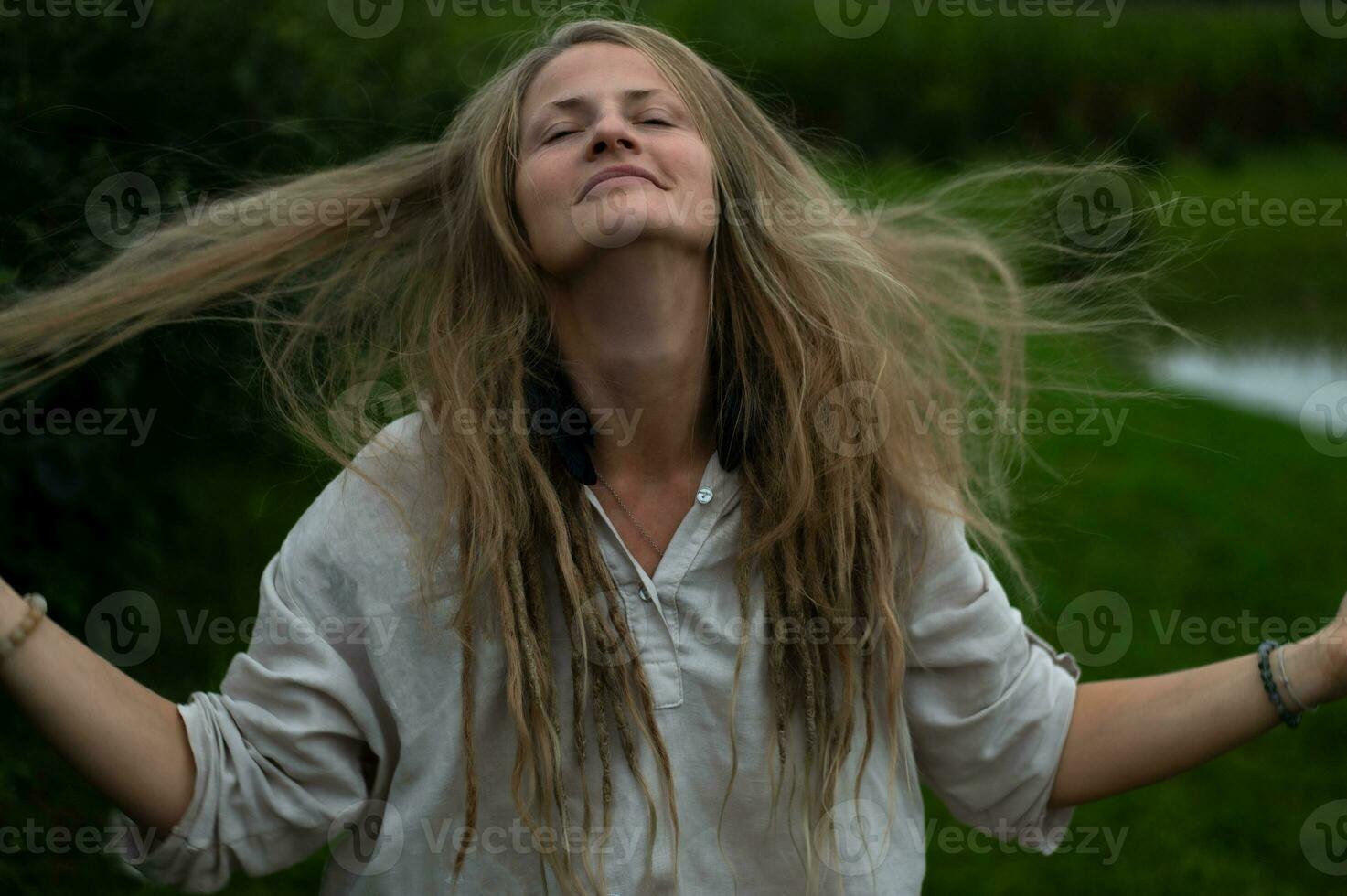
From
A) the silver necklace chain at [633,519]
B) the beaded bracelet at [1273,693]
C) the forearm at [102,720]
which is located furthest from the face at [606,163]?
the beaded bracelet at [1273,693]

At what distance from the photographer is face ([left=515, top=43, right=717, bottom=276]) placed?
2279 millimetres

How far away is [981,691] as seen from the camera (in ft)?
8.00

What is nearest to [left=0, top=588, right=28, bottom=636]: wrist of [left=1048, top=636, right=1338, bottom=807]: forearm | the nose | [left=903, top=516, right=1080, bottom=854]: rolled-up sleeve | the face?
the face

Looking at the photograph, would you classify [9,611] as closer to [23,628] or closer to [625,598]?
[23,628]

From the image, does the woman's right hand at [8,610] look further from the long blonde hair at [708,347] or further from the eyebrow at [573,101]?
the eyebrow at [573,101]

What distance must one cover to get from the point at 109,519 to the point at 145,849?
1506 mm

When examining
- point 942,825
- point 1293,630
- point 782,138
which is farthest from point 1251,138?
point 782,138

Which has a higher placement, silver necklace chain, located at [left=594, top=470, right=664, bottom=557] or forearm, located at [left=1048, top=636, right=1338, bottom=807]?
silver necklace chain, located at [left=594, top=470, right=664, bottom=557]

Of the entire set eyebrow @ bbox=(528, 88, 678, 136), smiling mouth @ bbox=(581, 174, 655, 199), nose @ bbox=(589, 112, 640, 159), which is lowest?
smiling mouth @ bbox=(581, 174, 655, 199)

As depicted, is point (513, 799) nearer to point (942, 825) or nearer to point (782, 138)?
point (782, 138)

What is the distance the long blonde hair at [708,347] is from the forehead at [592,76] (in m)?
0.03

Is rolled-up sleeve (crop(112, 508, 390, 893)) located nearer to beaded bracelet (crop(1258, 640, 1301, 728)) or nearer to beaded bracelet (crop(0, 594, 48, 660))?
beaded bracelet (crop(0, 594, 48, 660))

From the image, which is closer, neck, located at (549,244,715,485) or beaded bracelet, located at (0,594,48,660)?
beaded bracelet, located at (0,594,48,660)

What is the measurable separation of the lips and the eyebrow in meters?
0.17
